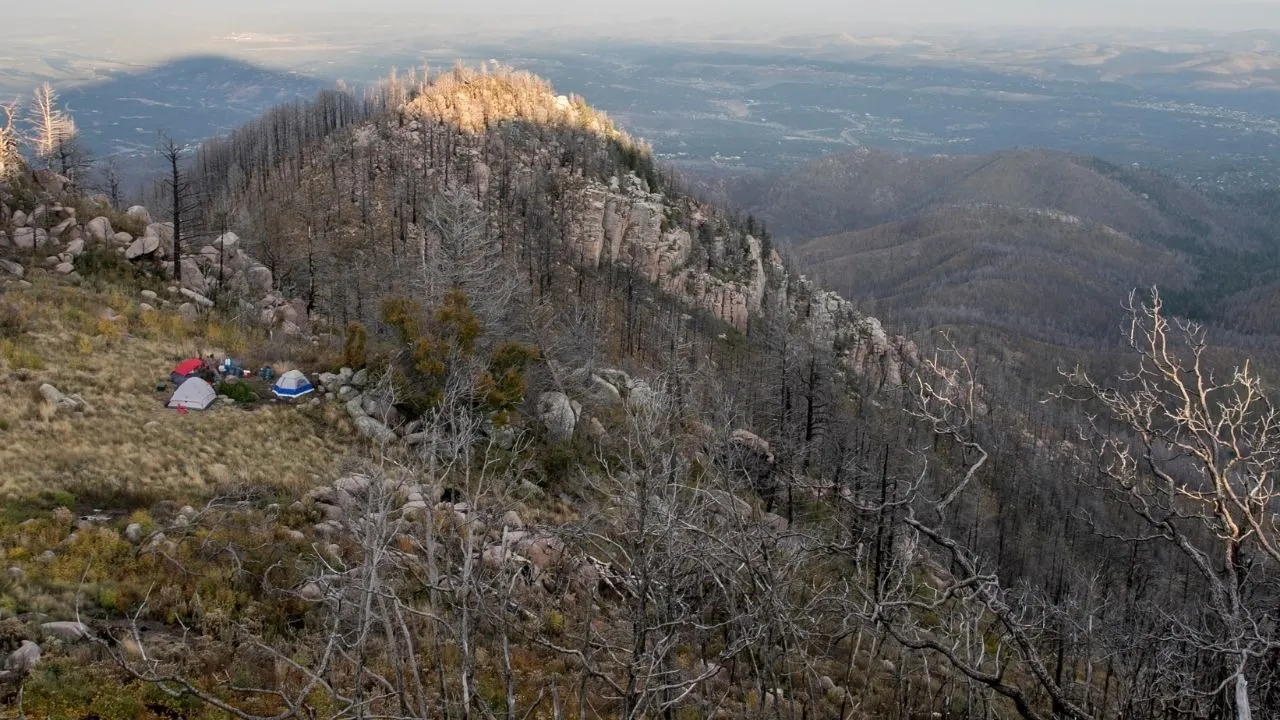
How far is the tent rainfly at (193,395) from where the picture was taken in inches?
813

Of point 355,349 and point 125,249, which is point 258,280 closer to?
point 125,249

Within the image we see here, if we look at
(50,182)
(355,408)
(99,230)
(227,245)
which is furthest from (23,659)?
(50,182)

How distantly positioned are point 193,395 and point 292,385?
8.93 ft

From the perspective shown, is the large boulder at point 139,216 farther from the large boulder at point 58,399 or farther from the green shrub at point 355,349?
the large boulder at point 58,399

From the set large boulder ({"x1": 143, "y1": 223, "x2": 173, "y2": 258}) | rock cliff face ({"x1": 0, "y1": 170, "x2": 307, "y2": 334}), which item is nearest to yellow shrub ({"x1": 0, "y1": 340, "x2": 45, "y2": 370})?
rock cliff face ({"x1": 0, "y1": 170, "x2": 307, "y2": 334})

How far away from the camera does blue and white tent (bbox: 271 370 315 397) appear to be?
22891 mm

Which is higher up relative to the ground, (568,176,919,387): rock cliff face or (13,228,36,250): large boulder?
(13,228,36,250): large boulder

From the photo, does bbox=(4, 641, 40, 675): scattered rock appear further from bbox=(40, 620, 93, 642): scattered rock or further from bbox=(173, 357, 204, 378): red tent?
bbox=(173, 357, 204, 378): red tent

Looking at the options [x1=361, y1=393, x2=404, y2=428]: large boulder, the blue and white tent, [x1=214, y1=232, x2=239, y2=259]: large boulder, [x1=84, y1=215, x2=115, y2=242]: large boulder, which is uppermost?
[x1=84, y1=215, x2=115, y2=242]: large boulder

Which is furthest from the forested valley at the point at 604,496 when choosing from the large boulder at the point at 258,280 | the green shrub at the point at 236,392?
the green shrub at the point at 236,392

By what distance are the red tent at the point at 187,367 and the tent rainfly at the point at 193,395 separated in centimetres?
60

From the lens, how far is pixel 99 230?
2869cm

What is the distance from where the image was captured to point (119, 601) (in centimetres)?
1174

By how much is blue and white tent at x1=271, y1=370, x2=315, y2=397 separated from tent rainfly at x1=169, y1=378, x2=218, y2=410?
179cm
